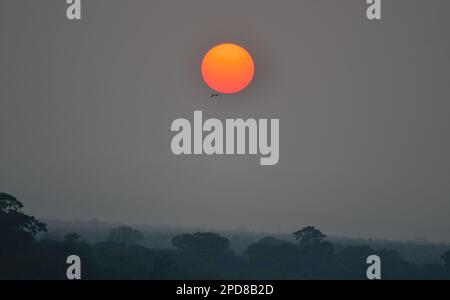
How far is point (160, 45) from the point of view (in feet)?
36.2

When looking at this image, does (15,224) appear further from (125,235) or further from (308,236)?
(308,236)

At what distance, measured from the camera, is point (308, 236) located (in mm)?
11336

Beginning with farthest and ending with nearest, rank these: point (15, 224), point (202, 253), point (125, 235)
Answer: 1. point (202, 253)
2. point (125, 235)
3. point (15, 224)

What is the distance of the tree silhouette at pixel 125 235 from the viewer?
36.6ft

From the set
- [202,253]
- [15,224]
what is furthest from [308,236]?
[15,224]

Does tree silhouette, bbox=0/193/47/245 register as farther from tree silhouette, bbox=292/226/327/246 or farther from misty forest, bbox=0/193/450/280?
tree silhouette, bbox=292/226/327/246

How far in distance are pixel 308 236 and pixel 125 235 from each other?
8.31ft

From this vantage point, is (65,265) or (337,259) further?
(337,259)

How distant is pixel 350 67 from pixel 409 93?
870 millimetres

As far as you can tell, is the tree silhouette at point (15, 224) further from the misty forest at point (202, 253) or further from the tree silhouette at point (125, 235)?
the tree silhouette at point (125, 235)

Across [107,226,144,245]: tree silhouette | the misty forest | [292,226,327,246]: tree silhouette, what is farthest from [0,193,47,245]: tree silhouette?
[292,226,327,246]: tree silhouette

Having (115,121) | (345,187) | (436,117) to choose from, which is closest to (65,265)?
(115,121)

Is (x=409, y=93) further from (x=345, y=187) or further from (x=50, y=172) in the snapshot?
(x=50, y=172)

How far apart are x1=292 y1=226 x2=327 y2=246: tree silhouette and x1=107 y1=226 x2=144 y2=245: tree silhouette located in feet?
7.05
